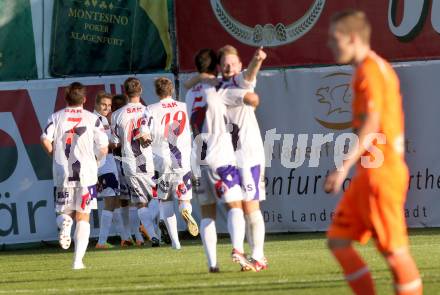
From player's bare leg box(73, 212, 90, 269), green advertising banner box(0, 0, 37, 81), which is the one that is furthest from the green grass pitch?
green advertising banner box(0, 0, 37, 81)

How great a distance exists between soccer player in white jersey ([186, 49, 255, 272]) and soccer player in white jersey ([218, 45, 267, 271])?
135mm

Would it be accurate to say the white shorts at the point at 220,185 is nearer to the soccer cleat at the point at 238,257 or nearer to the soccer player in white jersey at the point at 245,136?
the soccer player in white jersey at the point at 245,136

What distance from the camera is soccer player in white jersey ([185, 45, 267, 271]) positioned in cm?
1073

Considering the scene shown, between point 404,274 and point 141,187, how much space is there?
10196mm

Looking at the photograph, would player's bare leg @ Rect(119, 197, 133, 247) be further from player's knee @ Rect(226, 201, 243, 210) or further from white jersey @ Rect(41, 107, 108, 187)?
player's knee @ Rect(226, 201, 243, 210)

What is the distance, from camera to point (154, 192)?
54.3 ft

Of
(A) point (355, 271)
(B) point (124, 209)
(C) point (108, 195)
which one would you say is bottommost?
(B) point (124, 209)

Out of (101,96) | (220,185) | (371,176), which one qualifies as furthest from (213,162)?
(101,96)

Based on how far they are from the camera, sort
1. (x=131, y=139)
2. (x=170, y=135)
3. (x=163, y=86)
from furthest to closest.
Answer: (x=131, y=139), (x=170, y=135), (x=163, y=86)

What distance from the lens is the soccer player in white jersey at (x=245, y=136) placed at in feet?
35.2

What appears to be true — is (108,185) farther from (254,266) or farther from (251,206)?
(254,266)

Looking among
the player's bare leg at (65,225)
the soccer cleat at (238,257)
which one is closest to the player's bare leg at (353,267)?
the soccer cleat at (238,257)

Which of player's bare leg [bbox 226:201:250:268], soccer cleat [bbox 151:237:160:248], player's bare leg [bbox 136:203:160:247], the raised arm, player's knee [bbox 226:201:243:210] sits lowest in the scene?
soccer cleat [bbox 151:237:160:248]

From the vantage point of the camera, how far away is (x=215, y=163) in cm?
1070
